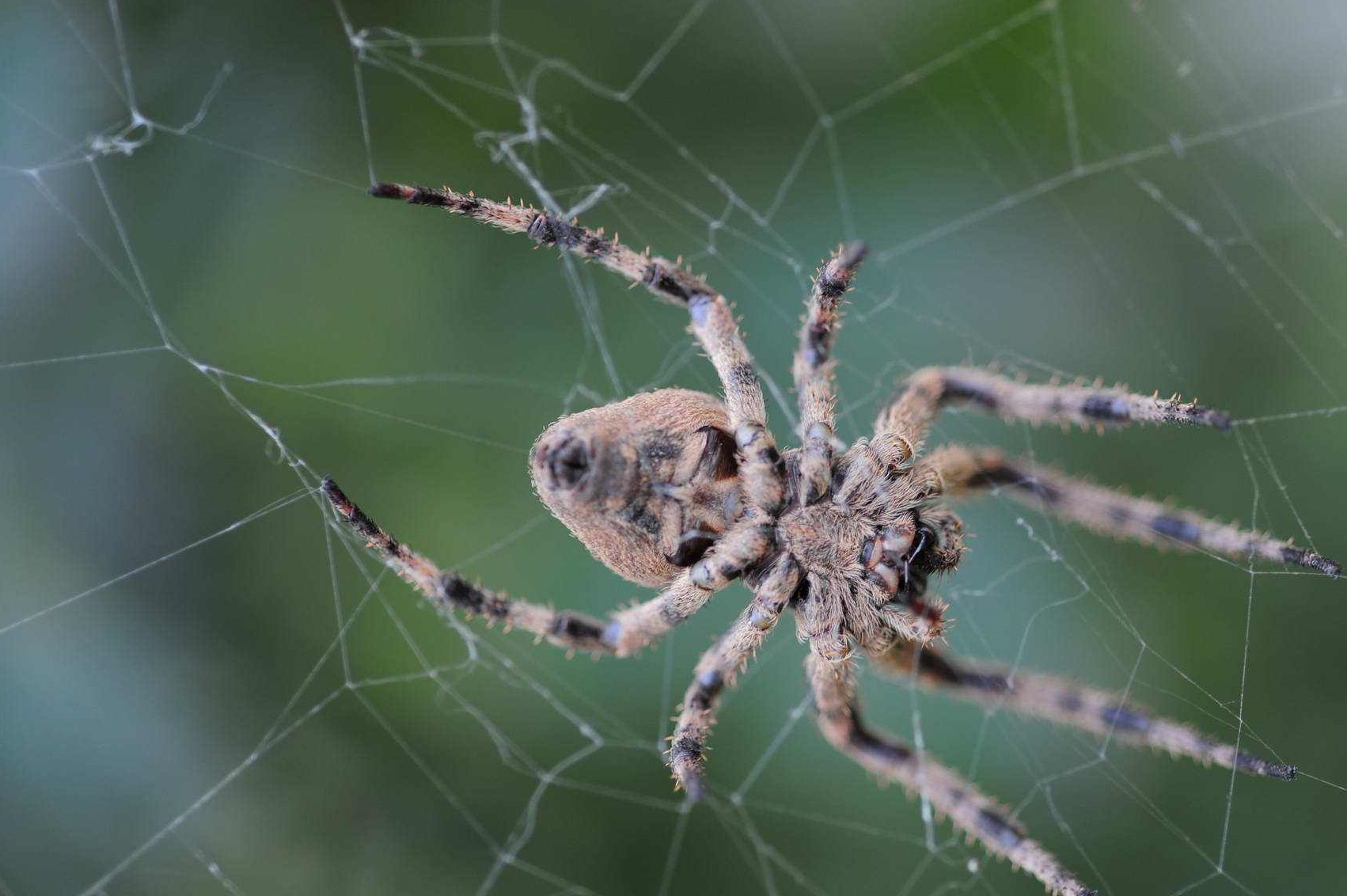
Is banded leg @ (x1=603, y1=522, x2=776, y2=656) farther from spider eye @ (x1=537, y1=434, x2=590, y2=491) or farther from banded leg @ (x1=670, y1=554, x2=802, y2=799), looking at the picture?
spider eye @ (x1=537, y1=434, x2=590, y2=491)

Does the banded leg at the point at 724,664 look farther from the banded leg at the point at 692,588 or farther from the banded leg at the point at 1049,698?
the banded leg at the point at 1049,698

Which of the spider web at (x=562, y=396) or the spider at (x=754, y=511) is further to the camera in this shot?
the spider web at (x=562, y=396)

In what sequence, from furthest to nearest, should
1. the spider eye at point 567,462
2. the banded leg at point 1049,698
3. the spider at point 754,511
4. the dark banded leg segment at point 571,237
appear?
the banded leg at point 1049,698, the dark banded leg segment at point 571,237, the spider at point 754,511, the spider eye at point 567,462

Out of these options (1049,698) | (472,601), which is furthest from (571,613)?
(1049,698)

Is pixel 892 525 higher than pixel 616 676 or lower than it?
higher

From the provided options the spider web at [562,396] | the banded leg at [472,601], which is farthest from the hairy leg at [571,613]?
the spider web at [562,396]

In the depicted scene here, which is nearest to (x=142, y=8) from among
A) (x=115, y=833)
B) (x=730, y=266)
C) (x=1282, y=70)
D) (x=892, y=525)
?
(x=730, y=266)

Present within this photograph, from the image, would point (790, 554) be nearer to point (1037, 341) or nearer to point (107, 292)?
point (1037, 341)
